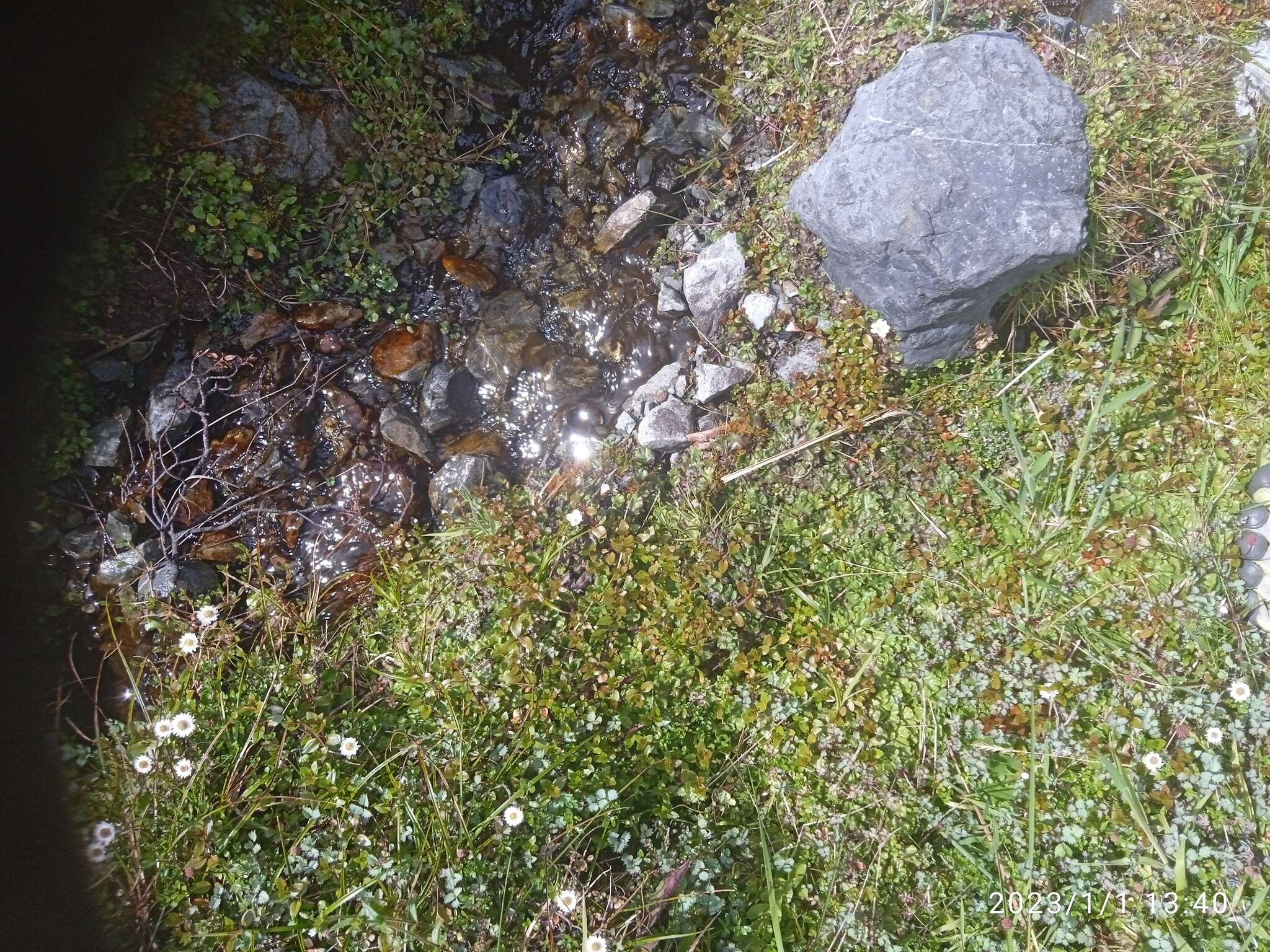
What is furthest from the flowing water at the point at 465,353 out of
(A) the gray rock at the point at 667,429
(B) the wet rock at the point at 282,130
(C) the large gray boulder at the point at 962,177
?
(C) the large gray boulder at the point at 962,177

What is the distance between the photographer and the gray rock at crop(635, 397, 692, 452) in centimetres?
367

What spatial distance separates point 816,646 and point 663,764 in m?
0.85

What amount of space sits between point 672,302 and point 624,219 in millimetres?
625

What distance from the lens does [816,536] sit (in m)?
3.33

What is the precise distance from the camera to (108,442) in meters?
3.82

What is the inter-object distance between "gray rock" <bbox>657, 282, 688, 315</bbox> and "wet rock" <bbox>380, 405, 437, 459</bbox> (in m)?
1.59

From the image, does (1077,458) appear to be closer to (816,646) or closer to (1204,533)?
(1204,533)

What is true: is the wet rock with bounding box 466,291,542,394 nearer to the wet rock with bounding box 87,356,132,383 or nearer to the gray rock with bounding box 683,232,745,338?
the gray rock with bounding box 683,232,745,338

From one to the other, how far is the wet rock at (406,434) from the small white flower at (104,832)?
2.15 metres

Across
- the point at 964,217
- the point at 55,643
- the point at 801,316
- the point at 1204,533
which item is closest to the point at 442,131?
the point at 801,316

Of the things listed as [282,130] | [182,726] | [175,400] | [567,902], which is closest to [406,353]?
[175,400]

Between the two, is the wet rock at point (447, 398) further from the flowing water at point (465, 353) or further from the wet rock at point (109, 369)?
the wet rock at point (109, 369)

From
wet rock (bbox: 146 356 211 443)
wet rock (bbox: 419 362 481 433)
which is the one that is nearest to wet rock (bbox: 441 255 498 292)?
wet rock (bbox: 419 362 481 433)
